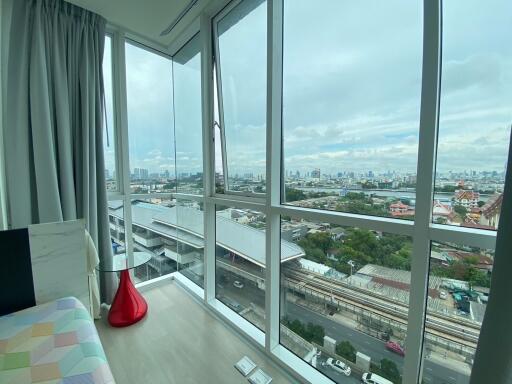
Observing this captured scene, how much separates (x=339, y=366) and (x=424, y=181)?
1292 millimetres

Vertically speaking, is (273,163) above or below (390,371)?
above

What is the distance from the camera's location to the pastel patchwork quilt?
0.94m

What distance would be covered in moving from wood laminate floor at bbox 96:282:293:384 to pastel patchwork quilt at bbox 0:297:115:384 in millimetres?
634

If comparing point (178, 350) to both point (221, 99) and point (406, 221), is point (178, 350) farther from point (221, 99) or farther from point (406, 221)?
point (221, 99)

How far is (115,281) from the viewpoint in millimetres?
2383

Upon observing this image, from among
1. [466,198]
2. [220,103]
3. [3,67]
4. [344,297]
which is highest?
[3,67]

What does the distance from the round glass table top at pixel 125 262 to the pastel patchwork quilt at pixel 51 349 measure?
74cm

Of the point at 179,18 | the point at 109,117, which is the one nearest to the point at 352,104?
the point at 179,18

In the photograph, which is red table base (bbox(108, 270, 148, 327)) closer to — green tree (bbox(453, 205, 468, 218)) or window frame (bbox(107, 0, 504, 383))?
window frame (bbox(107, 0, 504, 383))

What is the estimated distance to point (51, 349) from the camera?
3.51 feet

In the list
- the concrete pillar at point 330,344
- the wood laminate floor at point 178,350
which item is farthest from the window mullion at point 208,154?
the concrete pillar at point 330,344

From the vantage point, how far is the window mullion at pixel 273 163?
161cm

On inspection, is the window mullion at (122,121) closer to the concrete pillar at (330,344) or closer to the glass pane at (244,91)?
the glass pane at (244,91)

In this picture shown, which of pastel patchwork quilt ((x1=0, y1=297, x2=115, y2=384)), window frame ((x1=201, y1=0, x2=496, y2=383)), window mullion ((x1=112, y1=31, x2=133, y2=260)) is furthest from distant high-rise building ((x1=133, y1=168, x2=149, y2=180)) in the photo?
pastel patchwork quilt ((x1=0, y1=297, x2=115, y2=384))
